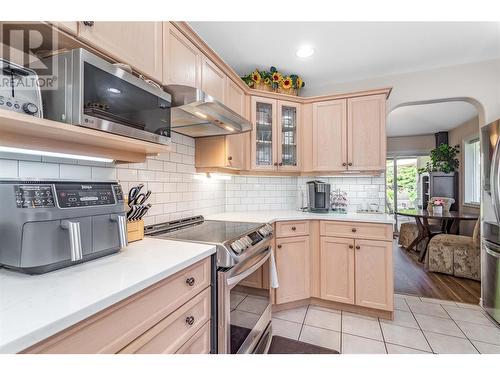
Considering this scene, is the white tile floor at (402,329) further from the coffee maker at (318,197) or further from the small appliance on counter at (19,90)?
the small appliance on counter at (19,90)

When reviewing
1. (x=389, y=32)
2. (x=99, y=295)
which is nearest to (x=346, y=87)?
(x=389, y=32)

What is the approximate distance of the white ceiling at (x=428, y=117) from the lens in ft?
13.1

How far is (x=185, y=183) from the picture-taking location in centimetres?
214

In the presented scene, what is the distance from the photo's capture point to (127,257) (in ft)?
3.51

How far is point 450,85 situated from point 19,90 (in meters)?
3.52

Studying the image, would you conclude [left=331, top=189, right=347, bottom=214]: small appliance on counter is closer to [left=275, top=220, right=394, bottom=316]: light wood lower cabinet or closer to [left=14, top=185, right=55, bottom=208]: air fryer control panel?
[left=275, top=220, right=394, bottom=316]: light wood lower cabinet

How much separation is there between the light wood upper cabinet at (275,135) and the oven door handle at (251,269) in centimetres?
107

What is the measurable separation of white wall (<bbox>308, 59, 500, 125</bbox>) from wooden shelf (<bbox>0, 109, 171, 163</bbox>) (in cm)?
271

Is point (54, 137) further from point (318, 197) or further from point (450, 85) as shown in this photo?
point (450, 85)

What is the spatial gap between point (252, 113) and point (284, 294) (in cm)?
188

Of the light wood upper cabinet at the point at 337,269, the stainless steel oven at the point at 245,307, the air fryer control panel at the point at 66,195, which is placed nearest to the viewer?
the air fryer control panel at the point at 66,195

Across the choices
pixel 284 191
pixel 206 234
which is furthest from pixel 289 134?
pixel 206 234

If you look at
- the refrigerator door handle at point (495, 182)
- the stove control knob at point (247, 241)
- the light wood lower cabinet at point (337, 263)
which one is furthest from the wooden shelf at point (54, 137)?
the refrigerator door handle at point (495, 182)
